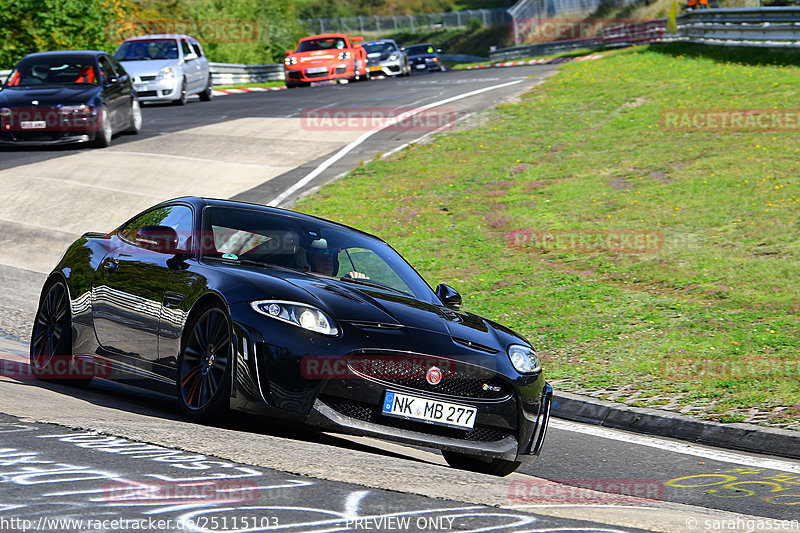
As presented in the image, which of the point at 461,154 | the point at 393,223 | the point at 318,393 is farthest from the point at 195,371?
the point at 461,154

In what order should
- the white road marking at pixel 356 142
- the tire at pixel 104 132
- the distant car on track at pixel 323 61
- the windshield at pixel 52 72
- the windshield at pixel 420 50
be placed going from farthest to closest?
1. the windshield at pixel 420 50
2. the distant car on track at pixel 323 61
3. the tire at pixel 104 132
4. the windshield at pixel 52 72
5. the white road marking at pixel 356 142

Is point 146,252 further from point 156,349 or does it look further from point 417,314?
point 417,314

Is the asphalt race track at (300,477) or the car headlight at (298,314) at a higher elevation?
the car headlight at (298,314)

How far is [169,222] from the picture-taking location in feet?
25.0

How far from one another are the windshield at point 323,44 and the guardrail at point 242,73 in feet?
12.4

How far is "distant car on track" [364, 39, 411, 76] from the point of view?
4422cm

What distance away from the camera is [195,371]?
6422 mm

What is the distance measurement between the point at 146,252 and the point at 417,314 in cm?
201

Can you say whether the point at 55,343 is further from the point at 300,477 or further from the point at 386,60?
the point at 386,60

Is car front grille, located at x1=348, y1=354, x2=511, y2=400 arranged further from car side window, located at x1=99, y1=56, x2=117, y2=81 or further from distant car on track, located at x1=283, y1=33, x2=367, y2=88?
distant car on track, located at x1=283, y1=33, x2=367, y2=88

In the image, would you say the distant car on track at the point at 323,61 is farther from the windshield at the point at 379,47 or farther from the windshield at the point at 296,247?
the windshield at the point at 296,247

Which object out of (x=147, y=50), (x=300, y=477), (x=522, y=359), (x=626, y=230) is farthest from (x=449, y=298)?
(x=147, y=50)

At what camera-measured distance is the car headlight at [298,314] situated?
596 cm

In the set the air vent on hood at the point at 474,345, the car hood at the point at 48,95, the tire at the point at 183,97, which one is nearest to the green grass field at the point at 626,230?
the air vent on hood at the point at 474,345
